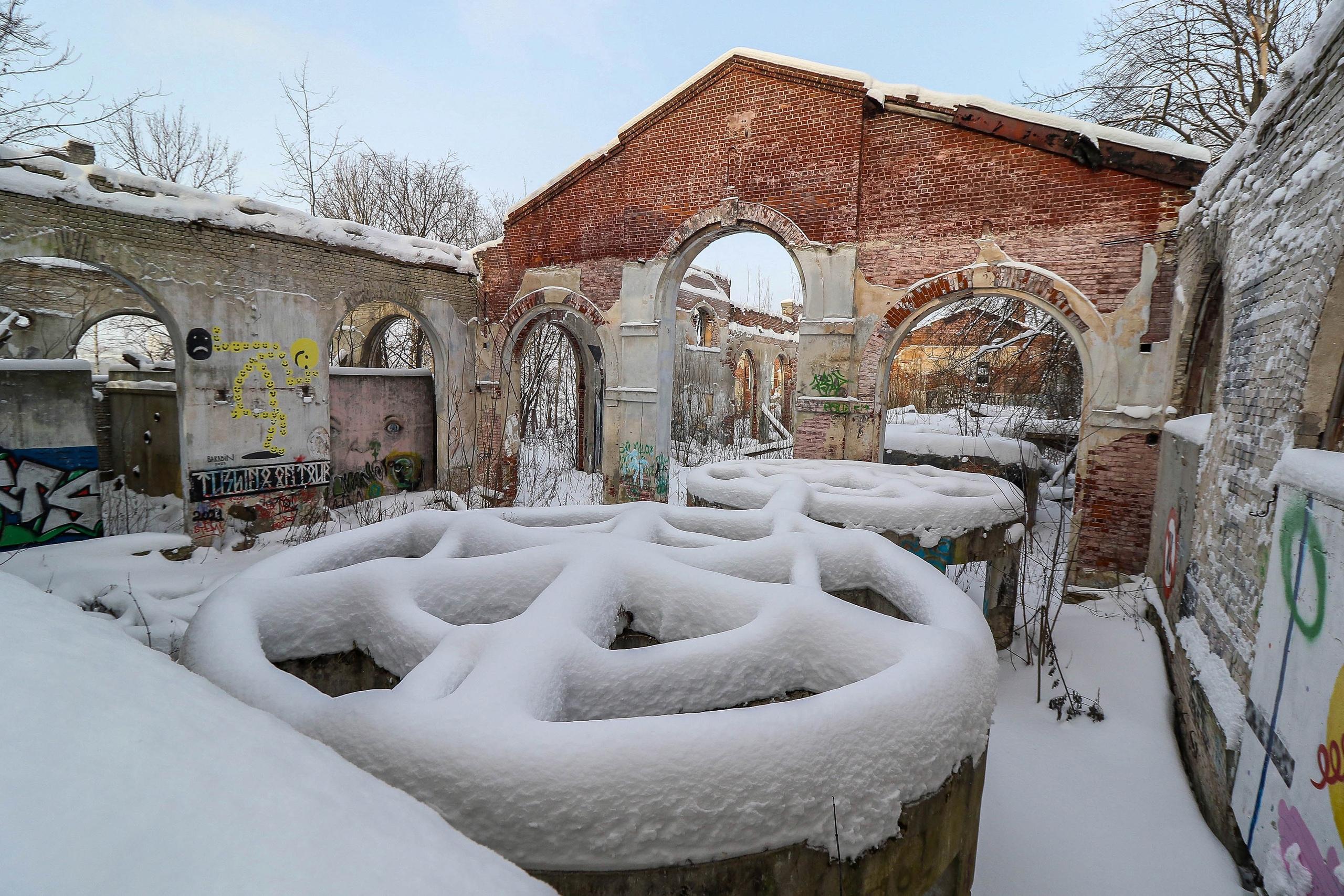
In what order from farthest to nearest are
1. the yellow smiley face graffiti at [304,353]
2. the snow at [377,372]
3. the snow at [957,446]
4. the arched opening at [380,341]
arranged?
the arched opening at [380,341] → the snow at [377,372] → the snow at [957,446] → the yellow smiley face graffiti at [304,353]

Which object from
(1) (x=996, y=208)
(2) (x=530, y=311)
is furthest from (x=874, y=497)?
(2) (x=530, y=311)

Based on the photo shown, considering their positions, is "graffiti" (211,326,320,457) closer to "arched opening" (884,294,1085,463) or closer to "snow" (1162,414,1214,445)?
"arched opening" (884,294,1085,463)

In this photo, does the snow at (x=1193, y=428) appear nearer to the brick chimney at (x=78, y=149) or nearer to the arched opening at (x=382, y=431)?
the arched opening at (x=382, y=431)

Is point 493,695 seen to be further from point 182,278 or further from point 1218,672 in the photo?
point 182,278

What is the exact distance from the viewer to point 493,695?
4.21 feet

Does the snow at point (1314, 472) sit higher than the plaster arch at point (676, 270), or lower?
lower

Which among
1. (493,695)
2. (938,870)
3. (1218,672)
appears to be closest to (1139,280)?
(1218,672)

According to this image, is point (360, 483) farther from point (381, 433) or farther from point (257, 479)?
point (257, 479)

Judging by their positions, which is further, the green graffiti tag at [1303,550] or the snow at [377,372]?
the snow at [377,372]

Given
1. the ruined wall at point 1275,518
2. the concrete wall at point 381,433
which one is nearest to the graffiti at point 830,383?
the ruined wall at point 1275,518

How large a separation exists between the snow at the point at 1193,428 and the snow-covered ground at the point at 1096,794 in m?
1.65

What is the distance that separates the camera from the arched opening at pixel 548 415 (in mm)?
10570

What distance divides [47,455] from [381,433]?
4101 mm

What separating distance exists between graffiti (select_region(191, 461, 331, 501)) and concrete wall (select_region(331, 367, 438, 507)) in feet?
2.91
